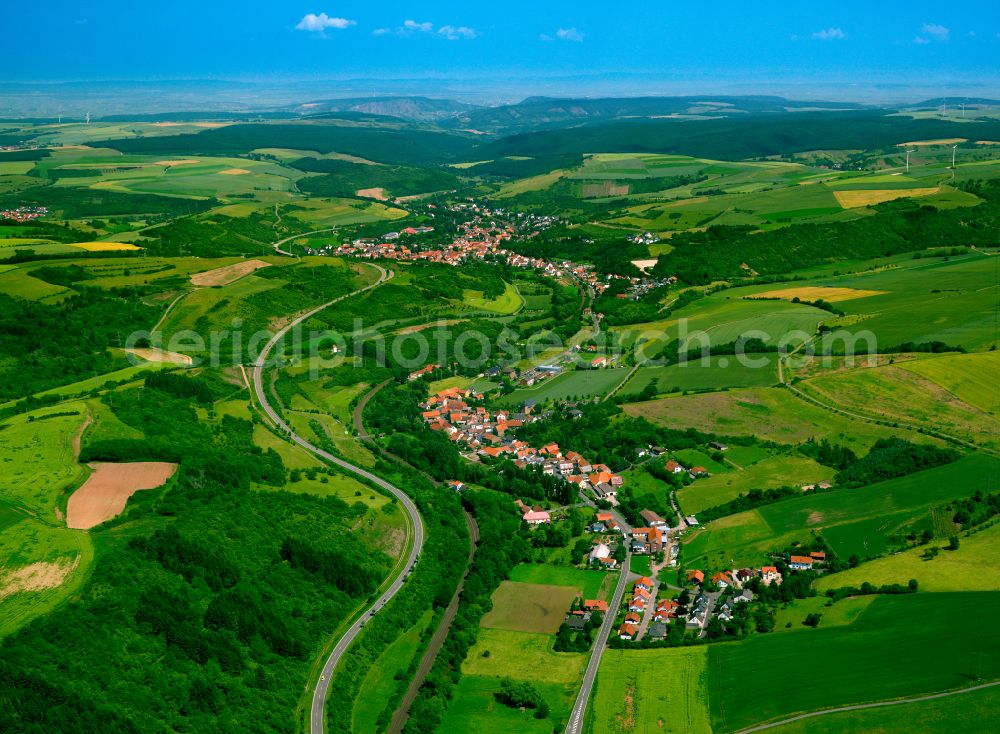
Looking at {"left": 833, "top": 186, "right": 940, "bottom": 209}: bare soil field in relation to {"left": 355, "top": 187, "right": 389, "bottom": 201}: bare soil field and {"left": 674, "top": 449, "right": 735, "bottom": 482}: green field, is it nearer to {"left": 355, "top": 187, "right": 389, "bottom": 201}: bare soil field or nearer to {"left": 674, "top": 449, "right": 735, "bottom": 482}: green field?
{"left": 674, "top": 449, "right": 735, "bottom": 482}: green field

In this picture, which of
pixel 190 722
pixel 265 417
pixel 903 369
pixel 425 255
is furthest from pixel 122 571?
pixel 425 255

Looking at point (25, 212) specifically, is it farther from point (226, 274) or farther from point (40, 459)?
point (40, 459)

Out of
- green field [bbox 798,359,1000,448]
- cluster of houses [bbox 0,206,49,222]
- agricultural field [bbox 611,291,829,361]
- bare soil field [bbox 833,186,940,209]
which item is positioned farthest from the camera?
cluster of houses [bbox 0,206,49,222]

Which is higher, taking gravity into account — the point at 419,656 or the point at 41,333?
the point at 41,333

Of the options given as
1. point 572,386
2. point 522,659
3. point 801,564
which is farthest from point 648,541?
point 572,386

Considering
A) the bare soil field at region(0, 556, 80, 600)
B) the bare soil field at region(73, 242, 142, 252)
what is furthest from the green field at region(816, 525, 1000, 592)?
the bare soil field at region(73, 242, 142, 252)

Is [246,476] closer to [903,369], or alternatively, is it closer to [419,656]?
[419,656]
